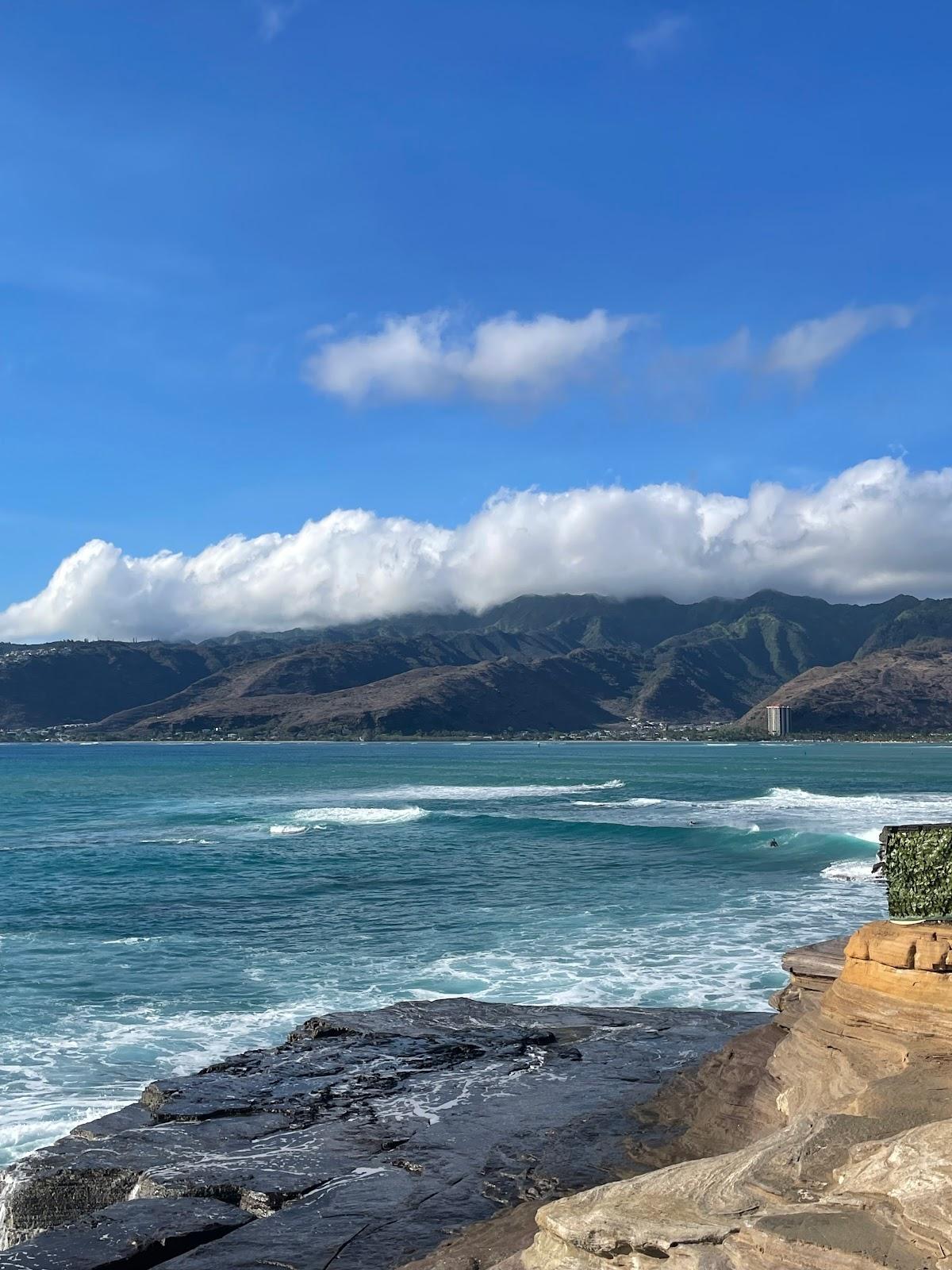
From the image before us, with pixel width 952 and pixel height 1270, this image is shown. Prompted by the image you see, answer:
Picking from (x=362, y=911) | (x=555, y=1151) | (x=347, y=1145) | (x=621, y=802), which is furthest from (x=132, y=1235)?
(x=621, y=802)

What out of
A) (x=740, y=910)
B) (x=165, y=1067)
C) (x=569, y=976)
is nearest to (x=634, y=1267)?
(x=165, y=1067)

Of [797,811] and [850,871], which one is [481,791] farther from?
[850,871]

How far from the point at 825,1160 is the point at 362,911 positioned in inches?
942

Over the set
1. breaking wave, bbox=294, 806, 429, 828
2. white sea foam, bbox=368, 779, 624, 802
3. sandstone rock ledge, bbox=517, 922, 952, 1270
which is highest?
sandstone rock ledge, bbox=517, 922, 952, 1270

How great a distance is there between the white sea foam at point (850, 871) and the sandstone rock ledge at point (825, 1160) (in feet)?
81.5

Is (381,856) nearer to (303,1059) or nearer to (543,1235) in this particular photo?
(303,1059)

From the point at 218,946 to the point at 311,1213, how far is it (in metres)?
16.4

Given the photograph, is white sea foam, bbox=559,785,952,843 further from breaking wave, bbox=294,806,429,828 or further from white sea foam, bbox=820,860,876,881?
breaking wave, bbox=294,806,429,828

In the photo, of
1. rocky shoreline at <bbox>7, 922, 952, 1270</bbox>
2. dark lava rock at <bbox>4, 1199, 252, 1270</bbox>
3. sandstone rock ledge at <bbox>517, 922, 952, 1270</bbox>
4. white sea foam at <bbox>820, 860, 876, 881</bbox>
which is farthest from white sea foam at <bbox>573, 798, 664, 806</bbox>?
dark lava rock at <bbox>4, 1199, 252, 1270</bbox>

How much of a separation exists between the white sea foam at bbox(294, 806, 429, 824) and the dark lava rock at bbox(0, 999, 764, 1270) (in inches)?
1757

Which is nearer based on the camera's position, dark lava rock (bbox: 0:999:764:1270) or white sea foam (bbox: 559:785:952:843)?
dark lava rock (bbox: 0:999:764:1270)

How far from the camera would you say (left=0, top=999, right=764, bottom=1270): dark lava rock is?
9742 millimetres

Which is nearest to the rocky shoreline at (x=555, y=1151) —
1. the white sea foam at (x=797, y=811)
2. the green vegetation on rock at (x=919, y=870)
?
the green vegetation on rock at (x=919, y=870)

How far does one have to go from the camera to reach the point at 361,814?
2564 inches
